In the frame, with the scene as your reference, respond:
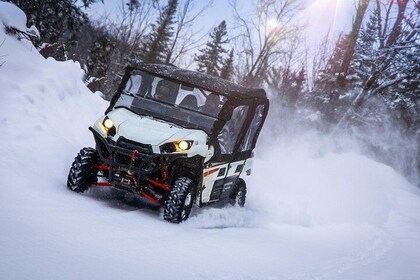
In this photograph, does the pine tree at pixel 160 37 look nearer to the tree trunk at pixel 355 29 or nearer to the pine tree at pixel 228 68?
the pine tree at pixel 228 68

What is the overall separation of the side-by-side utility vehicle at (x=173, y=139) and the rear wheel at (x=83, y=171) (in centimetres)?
1

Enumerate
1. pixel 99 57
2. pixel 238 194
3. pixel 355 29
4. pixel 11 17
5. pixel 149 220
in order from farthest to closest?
pixel 99 57, pixel 355 29, pixel 11 17, pixel 238 194, pixel 149 220

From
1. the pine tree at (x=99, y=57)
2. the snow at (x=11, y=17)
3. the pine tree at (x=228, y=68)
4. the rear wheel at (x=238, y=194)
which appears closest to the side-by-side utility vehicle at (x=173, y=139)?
the rear wheel at (x=238, y=194)

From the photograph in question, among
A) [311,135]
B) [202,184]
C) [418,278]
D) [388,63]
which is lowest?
[418,278]

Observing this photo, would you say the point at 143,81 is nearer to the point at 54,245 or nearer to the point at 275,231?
the point at 275,231

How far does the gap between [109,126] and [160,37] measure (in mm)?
33393

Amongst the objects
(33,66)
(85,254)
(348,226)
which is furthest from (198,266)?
(33,66)

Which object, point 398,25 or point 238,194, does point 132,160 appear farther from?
point 398,25

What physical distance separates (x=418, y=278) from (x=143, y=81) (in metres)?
4.56

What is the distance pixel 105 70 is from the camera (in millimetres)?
30328

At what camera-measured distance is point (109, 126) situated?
4.81 m

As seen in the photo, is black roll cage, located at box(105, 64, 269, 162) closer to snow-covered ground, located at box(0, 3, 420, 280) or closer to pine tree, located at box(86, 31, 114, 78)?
snow-covered ground, located at box(0, 3, 420, 280)

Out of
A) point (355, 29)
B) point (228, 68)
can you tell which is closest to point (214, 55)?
point (228, 68)

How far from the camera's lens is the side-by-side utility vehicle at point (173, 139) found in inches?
183
